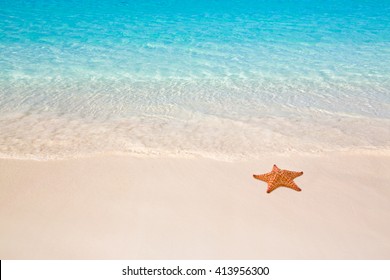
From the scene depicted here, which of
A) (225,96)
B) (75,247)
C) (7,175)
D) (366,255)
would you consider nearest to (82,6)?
(225,96)

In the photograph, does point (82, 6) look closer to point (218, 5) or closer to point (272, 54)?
point (218, 5)

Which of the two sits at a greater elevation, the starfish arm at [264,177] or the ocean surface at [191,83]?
the ocean surface at [191,83]

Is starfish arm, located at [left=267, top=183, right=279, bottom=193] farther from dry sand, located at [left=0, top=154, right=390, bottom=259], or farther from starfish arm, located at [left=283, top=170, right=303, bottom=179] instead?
starfish arm, located at [left=283, top=170, right=303, bottom=179]

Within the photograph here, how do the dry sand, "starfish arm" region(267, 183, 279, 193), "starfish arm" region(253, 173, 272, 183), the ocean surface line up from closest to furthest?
the dry sand < "starfish arm" region(267, 183, 279, 193) < "starfish arm" region(253, 173, 272, 183) < the ocean surface

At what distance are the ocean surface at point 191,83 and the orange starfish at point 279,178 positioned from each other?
63cm

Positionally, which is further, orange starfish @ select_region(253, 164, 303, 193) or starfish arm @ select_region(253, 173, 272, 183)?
starfish arm @ select_region(253, 173, 272, 183)

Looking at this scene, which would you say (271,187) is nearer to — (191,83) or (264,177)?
(264,177)

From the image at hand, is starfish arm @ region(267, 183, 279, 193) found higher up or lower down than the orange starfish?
lower down

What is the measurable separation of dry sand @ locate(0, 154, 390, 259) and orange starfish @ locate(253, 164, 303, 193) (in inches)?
2.9

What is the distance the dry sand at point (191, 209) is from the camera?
3348 millimetres

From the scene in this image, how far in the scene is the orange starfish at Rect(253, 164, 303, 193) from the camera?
408 centimetres

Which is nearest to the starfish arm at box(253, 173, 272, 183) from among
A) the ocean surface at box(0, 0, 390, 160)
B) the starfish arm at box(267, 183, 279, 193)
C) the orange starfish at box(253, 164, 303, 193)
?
the orange starfish at box(253, 164, 303, 193)

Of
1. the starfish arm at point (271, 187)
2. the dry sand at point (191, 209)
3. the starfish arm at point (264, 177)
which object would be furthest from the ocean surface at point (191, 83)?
the starfish arm at point (271, 187)

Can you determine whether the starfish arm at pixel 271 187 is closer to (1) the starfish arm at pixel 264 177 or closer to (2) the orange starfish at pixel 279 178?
(2) the orange starfish at pixel 279 178
